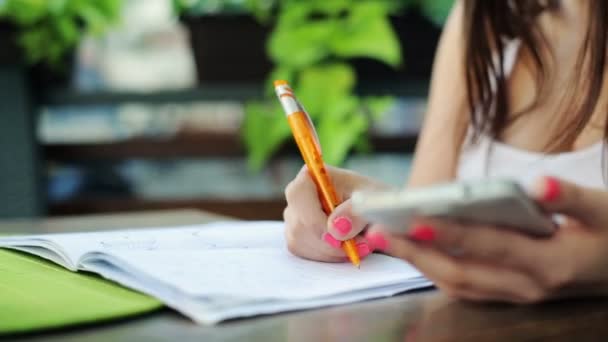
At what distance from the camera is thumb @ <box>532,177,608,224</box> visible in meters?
0.36

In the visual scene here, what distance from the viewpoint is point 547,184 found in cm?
36

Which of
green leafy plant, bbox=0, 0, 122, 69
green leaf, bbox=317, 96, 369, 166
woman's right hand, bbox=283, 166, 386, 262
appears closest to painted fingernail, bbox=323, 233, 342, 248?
woman's right hand, bbox=283, 166, 386, 262

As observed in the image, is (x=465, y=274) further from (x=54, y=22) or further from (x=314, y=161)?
(x=54, y=22)

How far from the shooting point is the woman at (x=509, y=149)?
1.31 feet

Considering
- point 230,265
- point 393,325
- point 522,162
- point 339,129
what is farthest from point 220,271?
point 339,129

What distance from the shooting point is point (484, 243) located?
383mm

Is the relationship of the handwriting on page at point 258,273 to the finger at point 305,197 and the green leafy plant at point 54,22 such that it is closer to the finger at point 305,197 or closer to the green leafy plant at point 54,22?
the finger at point 305,197

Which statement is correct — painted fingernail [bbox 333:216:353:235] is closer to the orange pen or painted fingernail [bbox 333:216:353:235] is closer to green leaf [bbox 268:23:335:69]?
the orange pen

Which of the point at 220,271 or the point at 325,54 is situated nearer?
the point at 220,271

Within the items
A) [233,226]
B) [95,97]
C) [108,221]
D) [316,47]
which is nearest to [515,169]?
[233,226]

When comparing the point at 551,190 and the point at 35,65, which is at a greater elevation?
the point at 35,65

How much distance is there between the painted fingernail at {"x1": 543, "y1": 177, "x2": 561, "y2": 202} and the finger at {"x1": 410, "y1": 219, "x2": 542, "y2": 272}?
4 centimetres

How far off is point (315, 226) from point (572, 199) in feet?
0.79

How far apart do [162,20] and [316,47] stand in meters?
0.37
